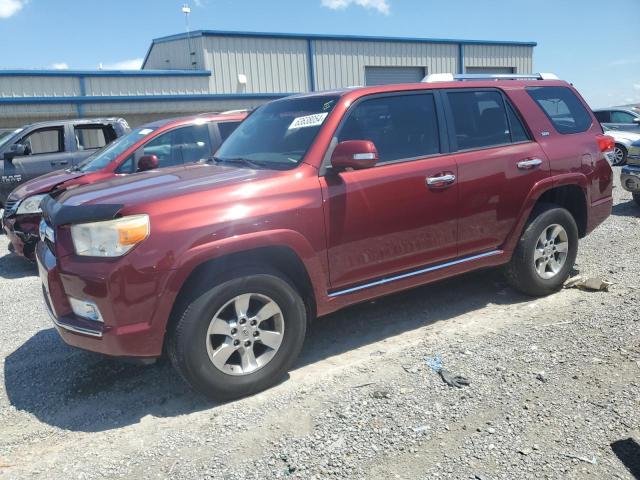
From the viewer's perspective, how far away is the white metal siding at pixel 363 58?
23594 millimetres

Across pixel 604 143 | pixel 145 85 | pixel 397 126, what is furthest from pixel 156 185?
pixel 145 85

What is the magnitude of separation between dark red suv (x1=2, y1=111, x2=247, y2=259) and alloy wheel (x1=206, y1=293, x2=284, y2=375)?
334 cm

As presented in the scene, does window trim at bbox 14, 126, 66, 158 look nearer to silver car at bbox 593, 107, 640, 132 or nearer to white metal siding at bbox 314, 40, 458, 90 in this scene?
white metal siding at bbox 314, 40, 458, 90

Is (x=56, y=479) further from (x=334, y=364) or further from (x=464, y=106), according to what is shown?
(x=464, y=106)

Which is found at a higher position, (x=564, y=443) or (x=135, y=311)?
(x=135, y=311)

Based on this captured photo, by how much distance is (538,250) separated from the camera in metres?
4.99

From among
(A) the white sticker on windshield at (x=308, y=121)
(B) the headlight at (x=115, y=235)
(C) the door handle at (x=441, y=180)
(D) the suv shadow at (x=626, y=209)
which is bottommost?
(D) the suv shadow at (x=626, y=209)

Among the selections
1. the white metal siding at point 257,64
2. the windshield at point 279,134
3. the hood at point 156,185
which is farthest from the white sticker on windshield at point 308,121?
the white metal siding at point 257,64

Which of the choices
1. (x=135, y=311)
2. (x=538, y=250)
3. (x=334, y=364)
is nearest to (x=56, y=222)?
(x=135, y=311)

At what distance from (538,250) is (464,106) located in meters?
1.44

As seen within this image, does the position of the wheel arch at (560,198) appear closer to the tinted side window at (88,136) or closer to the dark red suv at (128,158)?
the dark red suv at (128,158)

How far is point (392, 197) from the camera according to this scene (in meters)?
4.02

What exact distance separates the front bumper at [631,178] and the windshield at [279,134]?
6.78 metres

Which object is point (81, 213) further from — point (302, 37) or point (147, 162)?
point (302, 37)
